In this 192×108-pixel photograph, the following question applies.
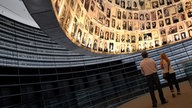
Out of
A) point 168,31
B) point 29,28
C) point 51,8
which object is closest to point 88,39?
point 51,8

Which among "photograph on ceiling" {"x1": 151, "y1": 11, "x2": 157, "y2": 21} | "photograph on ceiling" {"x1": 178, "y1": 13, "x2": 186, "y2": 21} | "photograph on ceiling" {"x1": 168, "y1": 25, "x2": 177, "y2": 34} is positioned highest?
"photograph on ceiling" {"x1": 151, "y1": 11, "x2": 157, "y2": 21}

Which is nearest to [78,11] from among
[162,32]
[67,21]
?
[67,21]

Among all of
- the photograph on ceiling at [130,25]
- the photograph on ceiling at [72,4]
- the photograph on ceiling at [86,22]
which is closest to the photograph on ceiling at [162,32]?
the photograph on ceiling at [130,25]

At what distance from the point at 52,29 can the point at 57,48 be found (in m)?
5.09

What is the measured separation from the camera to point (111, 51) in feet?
22.8

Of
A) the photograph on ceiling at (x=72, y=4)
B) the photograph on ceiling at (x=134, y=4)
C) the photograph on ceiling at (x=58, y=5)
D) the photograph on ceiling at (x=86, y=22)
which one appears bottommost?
the photograph on ceiling at (x=58, y=5)

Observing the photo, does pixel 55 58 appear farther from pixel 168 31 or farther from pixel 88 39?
pixel 168 31

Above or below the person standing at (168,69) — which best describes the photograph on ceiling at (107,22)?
above

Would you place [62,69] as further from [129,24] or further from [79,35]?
[79,35]

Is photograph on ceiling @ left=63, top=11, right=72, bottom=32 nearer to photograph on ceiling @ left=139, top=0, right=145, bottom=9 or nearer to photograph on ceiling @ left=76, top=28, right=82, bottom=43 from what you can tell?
photograph on ceiling @ left=76, top=28, right=82, bottom=43

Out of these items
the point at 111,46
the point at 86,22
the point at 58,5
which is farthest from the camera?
the point at 111,46

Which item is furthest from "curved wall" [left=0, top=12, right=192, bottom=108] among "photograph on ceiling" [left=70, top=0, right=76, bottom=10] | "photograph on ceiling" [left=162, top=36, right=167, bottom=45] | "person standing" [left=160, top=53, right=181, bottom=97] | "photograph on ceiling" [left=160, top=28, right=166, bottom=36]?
"photograph on ceiling" [left=70, top=0, right=76, bottom=10]

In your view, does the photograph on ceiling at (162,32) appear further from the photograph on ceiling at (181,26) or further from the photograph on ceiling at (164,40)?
the photograph on ceiling at (181,26)

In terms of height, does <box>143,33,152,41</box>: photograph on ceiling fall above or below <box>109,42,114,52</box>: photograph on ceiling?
above
